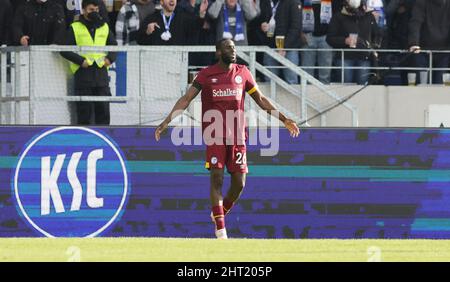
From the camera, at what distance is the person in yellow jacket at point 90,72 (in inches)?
846

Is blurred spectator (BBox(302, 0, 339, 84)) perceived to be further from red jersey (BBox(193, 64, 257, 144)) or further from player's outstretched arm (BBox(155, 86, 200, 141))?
player's outstretched arm (BBox(155, 86, 200, 141))

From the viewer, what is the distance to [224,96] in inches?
695

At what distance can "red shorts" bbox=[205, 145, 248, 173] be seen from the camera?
17.7 m

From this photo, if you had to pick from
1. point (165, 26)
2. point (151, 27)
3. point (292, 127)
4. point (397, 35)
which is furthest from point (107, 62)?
point (397, 35)

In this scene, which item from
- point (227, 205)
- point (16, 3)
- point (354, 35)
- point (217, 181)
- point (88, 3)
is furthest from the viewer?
point (16, 3)

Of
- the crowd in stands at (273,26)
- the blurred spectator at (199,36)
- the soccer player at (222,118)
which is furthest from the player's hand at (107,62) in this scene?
the soccer player at (222,118)

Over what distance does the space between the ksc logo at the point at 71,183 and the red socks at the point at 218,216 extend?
1843mm

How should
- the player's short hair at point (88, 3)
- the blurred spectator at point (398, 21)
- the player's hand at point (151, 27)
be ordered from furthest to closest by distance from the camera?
the blurred spectator at point (398, 21), the player's hand at point (151, 27), the player's short hair at point (88, 3)

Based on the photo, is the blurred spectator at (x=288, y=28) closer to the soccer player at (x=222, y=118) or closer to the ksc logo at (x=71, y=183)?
the ksc logo at (x=71, y=183)

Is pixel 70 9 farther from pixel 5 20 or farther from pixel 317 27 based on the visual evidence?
pixel 317 27

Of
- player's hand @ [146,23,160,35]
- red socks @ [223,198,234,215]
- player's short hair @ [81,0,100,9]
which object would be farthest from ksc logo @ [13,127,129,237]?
player's hand @ [146,23,160,35]

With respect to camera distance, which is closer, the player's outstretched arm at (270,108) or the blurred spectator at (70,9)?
the player's outstretched arm at (270,108)

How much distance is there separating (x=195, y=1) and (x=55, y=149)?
530 cm

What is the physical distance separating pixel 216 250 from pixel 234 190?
87.9 inches
